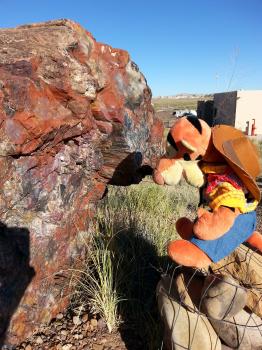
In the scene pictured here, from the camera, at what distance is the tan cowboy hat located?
7.45 feet

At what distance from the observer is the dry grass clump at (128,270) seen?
8.86 feet

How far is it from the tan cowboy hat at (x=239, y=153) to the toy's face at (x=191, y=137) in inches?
2.6

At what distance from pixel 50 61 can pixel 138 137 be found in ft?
3.31

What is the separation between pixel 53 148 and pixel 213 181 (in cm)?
99

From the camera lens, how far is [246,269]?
9.00 feet

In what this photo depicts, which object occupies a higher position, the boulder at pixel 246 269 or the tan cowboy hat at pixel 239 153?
the tan cowboy hat at pixel 239 153

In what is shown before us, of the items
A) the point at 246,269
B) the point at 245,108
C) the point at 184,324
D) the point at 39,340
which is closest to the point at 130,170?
the point at 246,269

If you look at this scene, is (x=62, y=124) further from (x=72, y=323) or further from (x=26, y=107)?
(x=72, y=323)

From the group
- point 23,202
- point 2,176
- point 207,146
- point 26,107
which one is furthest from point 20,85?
point 207,146

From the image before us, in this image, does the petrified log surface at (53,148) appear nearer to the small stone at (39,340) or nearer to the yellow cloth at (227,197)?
the small stone at (39,340)

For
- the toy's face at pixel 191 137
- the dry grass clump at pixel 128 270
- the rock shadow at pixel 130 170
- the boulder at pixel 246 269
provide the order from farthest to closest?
the rock shadow at pixel 130 170 < the dry grass clump at pixel 128 270 < the boulder at pixel 246 269 < the toy's face at pixel 191 137

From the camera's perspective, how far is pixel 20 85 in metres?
2.08

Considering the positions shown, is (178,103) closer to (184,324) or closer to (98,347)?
(98,347)

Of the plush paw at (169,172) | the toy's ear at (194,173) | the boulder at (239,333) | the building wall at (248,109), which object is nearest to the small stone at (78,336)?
the boulder at (239,333)
